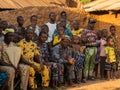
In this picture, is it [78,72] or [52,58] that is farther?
[78,72]

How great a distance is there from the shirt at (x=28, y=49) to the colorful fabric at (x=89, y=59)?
1.99 metres

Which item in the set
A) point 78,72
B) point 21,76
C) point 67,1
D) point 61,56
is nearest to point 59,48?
point 61,56

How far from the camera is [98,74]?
1100cm

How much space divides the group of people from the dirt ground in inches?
10.4

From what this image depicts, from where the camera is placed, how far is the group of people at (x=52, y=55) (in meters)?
8.19

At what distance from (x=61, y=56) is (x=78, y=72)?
78cm

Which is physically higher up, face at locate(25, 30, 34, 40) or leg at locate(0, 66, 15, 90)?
face at locate(25, 30, 34, 40)

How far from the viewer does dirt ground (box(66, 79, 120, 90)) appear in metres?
9.45

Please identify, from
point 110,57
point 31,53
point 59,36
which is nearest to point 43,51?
point 31,53

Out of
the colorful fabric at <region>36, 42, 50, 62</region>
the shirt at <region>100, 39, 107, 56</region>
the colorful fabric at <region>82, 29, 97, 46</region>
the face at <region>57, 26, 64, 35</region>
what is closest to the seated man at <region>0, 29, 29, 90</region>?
the colorful fabric at <region>36, 42, 50, 62</region>

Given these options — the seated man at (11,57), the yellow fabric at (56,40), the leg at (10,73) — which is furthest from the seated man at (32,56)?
the yellow fabric at (56,40)

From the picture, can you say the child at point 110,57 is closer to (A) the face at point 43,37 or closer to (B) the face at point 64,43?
(B) the face at point 64,43

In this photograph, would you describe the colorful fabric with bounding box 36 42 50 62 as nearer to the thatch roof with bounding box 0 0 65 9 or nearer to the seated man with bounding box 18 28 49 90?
the seated man with bounding box 18 28 49 90

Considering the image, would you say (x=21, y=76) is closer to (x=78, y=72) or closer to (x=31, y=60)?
(x=31, y=60)
